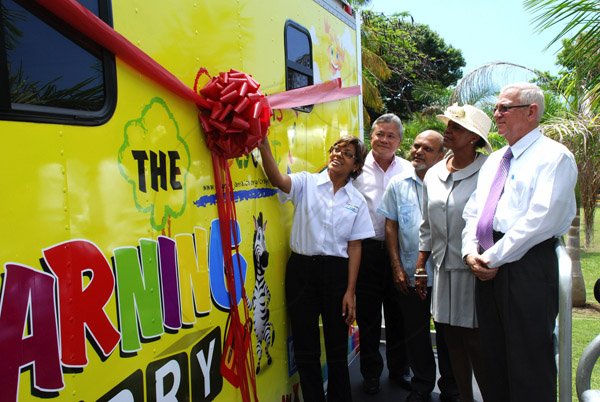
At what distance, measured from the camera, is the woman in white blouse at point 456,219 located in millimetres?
2975

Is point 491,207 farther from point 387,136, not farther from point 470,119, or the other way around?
point 387,136

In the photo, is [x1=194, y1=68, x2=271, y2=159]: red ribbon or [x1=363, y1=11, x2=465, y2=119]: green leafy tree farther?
[x1=363, y1=11, x2=465, y2=119]: green leafy tree

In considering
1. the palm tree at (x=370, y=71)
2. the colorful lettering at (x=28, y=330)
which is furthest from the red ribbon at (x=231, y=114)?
the palm tree at (x=370, y=71)

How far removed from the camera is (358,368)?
417 centimetres

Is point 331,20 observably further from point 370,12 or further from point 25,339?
point 370,12

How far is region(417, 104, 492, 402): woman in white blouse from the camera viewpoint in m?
2.97

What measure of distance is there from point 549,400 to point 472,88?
27.1 feet

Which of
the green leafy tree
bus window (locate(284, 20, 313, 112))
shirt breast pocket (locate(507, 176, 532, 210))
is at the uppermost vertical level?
the green leafy tree

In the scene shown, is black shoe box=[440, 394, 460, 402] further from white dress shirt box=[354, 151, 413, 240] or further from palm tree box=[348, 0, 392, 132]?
palm tree box=[348, 0, 392, 132]

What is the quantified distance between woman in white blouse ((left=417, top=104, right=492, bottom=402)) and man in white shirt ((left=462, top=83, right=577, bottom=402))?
11.8 inches

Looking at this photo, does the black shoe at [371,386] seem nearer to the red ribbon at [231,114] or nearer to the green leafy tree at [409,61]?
the red ribbon at [231,114]

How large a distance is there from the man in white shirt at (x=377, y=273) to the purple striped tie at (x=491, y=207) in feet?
3.43

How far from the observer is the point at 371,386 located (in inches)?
147

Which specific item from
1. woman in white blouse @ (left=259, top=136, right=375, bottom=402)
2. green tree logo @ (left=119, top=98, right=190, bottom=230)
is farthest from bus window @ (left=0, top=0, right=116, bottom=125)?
woman in white blouse @ (left=259, top=136, right=375, bottom=402)
